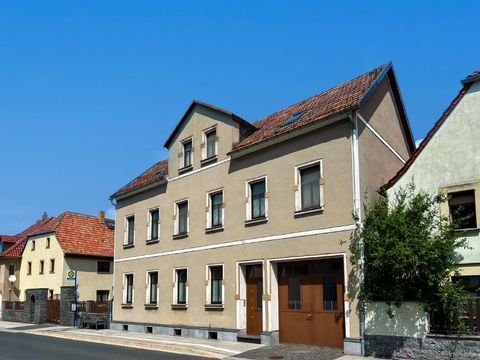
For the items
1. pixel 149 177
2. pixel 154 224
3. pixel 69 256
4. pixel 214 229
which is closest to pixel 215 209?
pixel 214 229

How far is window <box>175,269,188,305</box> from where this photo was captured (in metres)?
23.6

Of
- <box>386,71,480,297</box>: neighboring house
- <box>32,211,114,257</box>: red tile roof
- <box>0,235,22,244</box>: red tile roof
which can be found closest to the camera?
<box>386,71,480,297</box>: neighboring house

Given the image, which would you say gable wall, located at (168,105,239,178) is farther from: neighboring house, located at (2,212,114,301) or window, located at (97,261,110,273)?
window, located at (97,261,110,273)

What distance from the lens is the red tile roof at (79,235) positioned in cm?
3894

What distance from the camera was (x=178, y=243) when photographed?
24.2 meters

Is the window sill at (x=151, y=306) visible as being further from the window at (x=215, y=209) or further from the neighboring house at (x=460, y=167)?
the neighboring house at (x=460, y=167)

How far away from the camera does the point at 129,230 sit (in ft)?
94.2

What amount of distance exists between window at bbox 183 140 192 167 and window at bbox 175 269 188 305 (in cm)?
493

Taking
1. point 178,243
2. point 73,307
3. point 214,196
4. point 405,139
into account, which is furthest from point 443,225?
point 73,307

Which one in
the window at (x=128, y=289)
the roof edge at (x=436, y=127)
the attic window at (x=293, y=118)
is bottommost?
the window at (x=128, y=289)

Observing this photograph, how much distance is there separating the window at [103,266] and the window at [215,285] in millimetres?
20243

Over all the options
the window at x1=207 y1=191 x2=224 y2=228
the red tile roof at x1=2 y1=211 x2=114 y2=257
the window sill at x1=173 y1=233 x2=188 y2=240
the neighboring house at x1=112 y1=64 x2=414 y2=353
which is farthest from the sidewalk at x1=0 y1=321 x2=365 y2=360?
the red tile roof at x1=2 y1=211 x2=114 y2=257

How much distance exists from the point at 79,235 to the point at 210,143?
2133 centimetres

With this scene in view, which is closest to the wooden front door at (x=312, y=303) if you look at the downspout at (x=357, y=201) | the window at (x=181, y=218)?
the downspout at (x=357, y=201)
